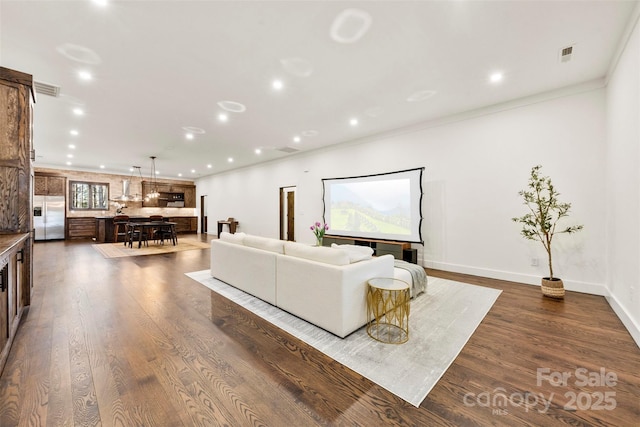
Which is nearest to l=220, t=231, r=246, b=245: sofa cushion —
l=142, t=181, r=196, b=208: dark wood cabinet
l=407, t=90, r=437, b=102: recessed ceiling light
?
l=407, t=90, r=437, b=102: recessed ceiling light

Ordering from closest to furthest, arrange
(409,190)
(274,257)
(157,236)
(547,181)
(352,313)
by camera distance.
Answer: (352,313), (274,257), (547,181), (409,190), (157,236)

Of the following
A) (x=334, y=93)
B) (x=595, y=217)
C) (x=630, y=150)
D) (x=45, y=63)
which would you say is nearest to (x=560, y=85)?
(x=630, y=150)

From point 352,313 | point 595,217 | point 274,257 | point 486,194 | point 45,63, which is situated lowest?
point 352,313

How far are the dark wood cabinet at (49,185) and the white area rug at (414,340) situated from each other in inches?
412

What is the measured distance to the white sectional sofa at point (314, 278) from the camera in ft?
7.68

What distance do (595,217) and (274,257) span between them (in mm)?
4479

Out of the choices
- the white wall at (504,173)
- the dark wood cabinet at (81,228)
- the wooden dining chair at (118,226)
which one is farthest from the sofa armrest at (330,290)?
the dark wood cabinet at (81,228)

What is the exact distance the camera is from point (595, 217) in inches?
140

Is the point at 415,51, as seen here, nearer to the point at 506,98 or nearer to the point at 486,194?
the point at 506,98

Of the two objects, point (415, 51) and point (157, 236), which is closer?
point (415, 51)

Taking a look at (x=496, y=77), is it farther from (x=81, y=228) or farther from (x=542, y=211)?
(x=81, y=228)

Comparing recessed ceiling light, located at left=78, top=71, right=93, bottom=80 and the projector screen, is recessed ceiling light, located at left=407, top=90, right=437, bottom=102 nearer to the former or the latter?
the projector screen

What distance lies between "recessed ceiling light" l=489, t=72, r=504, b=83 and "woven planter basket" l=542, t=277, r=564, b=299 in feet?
9.29

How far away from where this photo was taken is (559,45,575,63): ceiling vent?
284 centimetres
